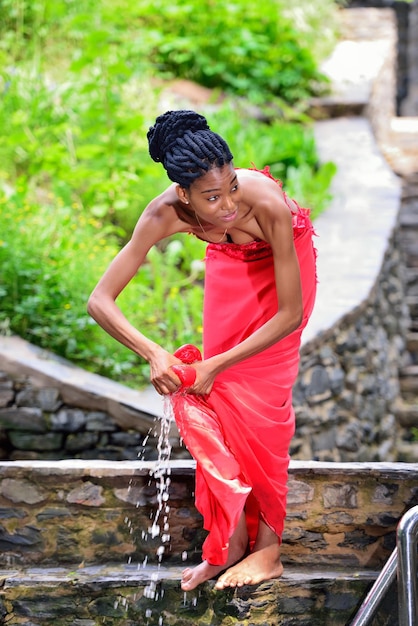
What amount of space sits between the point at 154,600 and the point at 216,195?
5.15ft

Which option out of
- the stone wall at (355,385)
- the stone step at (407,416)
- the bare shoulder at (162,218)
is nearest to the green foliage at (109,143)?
the stone wall at (355,385)

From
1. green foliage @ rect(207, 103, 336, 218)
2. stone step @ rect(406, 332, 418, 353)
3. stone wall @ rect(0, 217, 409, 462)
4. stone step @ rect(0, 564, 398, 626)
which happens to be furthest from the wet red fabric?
stone step @ rect(406, 332, 418, 353)

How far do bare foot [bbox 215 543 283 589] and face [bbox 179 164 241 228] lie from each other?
1222mm

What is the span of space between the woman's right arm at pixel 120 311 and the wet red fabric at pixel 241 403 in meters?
0.17

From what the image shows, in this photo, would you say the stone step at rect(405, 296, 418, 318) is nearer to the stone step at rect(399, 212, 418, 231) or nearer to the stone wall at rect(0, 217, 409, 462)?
the stone step at rect(399, 212, 418, 231)

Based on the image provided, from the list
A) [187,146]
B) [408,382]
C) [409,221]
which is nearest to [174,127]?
[187,146]

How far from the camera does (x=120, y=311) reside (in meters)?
3.34

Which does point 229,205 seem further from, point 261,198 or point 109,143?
point 109,143

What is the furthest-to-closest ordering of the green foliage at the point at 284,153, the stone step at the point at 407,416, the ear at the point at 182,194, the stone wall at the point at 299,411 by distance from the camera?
1. the green foliage at the point at 284,153
2. the stone step at the point at 407,416
3. the stone wall at the point at 299,411
4. the ear at the point at 182,194

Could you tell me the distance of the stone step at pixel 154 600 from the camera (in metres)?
3.66

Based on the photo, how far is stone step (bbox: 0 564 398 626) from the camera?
3658 mm

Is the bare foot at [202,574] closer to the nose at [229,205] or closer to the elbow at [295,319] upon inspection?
the elbow at [295,319]

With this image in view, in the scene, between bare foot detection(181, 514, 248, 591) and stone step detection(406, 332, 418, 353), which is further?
stone step detection(406, 332, 418, 353)

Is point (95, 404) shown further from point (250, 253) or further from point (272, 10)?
point (272, 10)
